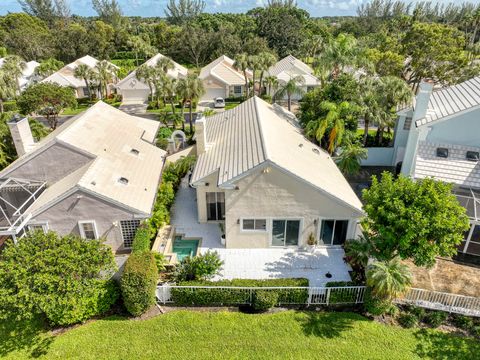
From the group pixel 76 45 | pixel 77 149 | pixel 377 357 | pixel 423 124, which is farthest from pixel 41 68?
pixel 377 357

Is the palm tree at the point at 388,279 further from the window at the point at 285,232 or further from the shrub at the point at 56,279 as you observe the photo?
the shrub at the point at 56,279

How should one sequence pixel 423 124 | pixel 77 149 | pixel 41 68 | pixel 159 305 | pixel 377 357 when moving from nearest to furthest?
pixel 377 357
pixel 159 305
pixel 77 149
pixel 423 124
pixel 41 68

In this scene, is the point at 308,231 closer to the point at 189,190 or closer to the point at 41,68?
the point at 189,190

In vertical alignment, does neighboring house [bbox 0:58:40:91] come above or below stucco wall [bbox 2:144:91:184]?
above

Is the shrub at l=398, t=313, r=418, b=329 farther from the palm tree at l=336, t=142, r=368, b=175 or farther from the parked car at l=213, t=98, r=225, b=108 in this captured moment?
the parked car at l=213, t=98, r=225, b=108

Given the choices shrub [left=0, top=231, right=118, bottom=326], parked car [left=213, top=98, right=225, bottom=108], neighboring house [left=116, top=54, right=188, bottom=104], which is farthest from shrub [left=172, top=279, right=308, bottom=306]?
neighboring house [left=116, top=54, right=188, bottom=104]

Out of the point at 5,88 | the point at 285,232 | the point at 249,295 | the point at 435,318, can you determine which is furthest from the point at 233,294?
the point at 5,88

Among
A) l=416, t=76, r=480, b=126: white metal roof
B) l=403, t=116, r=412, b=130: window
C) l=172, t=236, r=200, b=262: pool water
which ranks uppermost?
l=416, t=76, r=480, b=126: white metal roof
